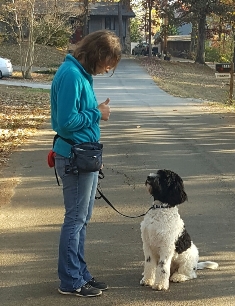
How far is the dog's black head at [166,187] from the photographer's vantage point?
4191mm

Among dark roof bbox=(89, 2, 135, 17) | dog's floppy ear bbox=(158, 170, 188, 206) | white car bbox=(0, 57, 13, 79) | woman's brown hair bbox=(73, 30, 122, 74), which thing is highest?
dark roof bbox=(89, 2, 135, 17)

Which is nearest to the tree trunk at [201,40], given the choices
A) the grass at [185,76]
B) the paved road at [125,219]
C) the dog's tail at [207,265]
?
the grass at [185,76]

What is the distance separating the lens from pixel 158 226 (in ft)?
14.1

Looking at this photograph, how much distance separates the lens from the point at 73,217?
4113mm

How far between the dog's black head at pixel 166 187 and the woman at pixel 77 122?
1.48 feet

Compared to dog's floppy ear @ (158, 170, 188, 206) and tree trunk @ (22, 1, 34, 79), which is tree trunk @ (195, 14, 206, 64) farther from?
dog's floppy ear @ (158, 170, 188, 206)

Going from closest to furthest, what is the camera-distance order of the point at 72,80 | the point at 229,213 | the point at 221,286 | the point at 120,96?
the point at 72,80 < the point at 221,286 < the point at 229,213 < the point at 120,96

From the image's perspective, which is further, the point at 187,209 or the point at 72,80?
the point at 187,209

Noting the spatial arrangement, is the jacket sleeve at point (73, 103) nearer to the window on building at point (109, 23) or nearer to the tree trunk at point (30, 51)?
the tree trunk at point (30, 51)

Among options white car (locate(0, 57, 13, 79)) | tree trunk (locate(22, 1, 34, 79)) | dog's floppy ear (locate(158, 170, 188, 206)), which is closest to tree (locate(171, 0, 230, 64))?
tree trunk (locate(22, 1, 34, 79))

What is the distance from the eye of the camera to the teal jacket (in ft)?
12.6

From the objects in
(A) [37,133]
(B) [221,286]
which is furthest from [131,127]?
(B) [221,286]

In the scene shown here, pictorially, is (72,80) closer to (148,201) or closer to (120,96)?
(148,201)

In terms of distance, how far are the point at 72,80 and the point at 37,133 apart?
904cm
